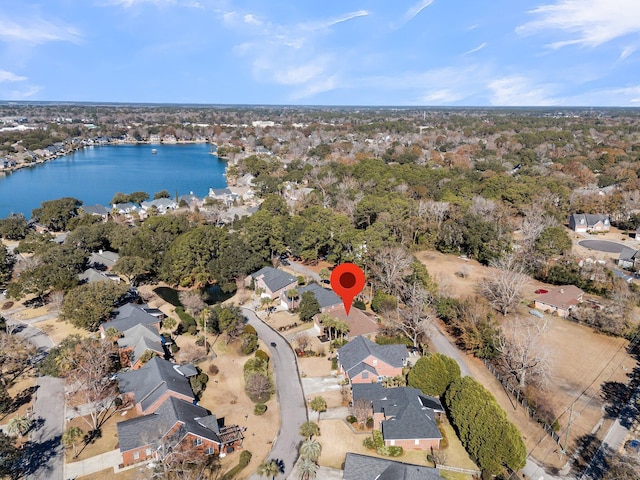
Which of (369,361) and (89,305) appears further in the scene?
(89,305)

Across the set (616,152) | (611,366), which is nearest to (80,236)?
(611,366)

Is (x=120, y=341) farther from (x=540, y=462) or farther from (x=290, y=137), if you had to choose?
(x=290, y=137)

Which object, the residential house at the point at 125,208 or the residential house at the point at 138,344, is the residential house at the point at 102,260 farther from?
the residential house at the point at 125,208

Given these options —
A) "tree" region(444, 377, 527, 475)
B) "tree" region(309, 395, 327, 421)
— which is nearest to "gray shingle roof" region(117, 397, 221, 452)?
"tree" region(309, 395, 327, 421)

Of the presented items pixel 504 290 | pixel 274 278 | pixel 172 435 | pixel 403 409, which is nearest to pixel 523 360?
pixel 403 409

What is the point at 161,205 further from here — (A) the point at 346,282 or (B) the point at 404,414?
(B) the point at 404,414

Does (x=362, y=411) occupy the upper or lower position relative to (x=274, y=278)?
lower

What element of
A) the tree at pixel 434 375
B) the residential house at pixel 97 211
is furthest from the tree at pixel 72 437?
the residential house at pixel 97 211
